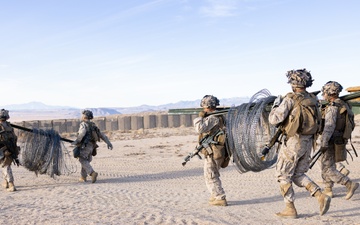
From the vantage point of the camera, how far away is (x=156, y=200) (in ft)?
25.3

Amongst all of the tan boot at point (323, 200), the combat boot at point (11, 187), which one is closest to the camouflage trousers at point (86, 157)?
the combat boot at point (11, 187)

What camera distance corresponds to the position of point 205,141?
695 cm

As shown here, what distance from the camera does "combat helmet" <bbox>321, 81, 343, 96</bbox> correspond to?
7187 millimetres

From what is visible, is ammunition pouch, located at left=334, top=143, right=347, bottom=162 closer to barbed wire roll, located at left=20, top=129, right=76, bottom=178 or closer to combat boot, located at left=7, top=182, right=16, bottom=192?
barbed wire roll, located at left=20, top=129, right=76, bottom=178

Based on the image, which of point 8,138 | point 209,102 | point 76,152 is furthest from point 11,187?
point 209,102

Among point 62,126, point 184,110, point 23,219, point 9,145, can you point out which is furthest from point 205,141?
point 62,126

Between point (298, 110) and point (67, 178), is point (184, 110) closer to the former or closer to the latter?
point (298, 110)

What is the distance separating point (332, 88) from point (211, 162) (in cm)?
230

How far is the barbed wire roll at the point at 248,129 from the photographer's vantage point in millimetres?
6594

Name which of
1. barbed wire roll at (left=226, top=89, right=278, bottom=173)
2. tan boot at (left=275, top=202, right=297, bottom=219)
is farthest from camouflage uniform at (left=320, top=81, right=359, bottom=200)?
tan boot at (left=275, top=202, right=297, bottom=219)

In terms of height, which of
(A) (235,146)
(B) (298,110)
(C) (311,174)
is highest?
(B) (298,110)

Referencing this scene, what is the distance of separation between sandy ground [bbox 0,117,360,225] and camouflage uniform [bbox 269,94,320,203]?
516 millimetres

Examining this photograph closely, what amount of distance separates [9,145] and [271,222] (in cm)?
562

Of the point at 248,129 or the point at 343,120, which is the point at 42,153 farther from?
the point at 343,120
